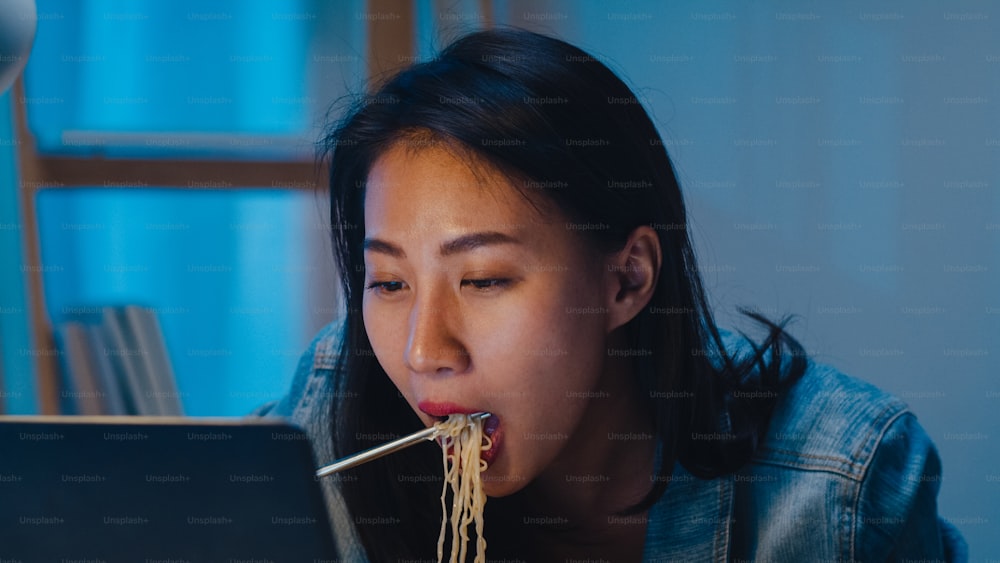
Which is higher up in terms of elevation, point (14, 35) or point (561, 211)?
point (14, 35)

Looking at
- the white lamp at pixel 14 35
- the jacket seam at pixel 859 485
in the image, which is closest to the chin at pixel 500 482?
the jacket seam at pixel 859 485

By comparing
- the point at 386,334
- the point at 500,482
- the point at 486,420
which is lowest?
the point at 500,482

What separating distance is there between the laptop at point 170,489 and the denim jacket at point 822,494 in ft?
2.46

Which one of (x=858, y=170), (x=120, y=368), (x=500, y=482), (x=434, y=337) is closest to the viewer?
(x=434, y=337)

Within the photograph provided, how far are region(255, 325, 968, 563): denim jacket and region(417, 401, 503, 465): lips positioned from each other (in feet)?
0.88

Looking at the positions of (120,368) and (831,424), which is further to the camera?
(120,368)

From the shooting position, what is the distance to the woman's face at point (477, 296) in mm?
1312

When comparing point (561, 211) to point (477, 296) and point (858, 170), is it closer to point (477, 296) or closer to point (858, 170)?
point (477, 296)

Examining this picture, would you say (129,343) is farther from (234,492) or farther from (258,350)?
(234,492)

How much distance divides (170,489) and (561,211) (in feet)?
2.21

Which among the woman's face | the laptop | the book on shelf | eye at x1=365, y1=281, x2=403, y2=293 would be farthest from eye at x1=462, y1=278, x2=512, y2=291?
the book on shelf

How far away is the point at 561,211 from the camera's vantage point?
1319 mm

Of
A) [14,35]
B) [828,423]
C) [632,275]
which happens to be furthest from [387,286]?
[14,35]

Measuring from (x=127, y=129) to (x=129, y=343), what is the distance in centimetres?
40
